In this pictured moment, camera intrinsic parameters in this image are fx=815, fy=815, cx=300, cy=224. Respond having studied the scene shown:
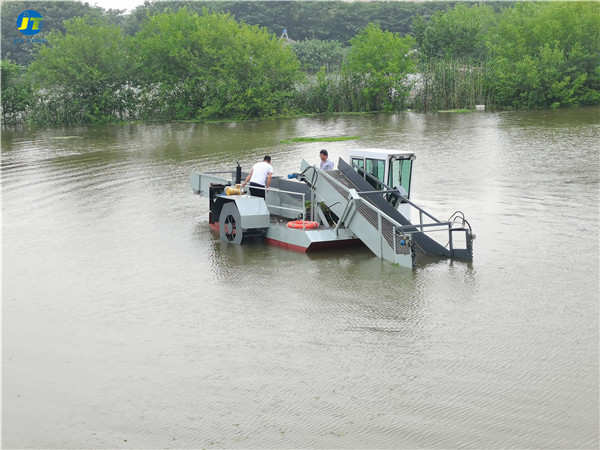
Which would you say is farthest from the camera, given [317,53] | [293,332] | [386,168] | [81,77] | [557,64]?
[317,53]

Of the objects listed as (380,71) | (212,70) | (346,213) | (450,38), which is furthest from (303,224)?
(450,38)

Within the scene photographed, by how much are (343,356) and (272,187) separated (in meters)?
7.01

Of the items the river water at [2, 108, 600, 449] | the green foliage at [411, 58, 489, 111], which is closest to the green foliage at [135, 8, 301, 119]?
the green foliage at [411, 58, 489, 111]

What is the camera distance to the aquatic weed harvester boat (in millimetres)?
13016

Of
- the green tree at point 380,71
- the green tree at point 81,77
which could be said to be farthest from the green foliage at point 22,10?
the green tree at point 380,71

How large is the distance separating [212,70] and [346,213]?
33881 millimetres

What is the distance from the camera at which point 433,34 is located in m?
59.7

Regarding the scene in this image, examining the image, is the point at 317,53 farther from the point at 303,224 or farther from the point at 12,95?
the point at 303,224

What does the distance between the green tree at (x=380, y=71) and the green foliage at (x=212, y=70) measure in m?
3.58

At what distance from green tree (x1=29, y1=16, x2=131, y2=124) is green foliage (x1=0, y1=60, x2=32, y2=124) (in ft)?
2.45

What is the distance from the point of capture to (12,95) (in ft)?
150

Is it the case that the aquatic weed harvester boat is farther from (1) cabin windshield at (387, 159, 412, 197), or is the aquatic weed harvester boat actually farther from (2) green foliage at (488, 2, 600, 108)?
(2) green foliage at (488, 2, 600, 108)

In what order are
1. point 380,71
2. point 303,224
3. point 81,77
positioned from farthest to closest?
point 380,71 < point 81,77 < point 303,224

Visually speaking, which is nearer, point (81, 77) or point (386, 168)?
point (386, 168)
